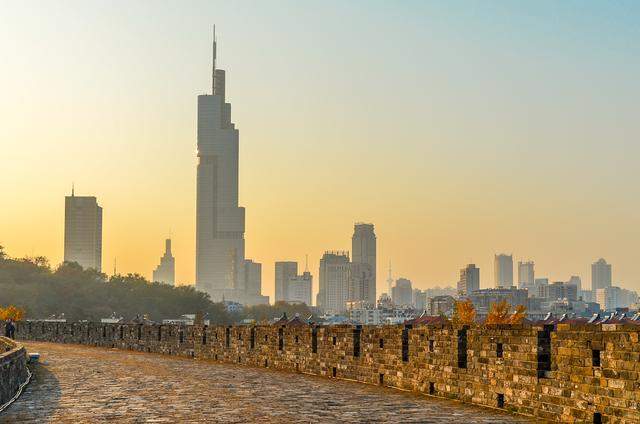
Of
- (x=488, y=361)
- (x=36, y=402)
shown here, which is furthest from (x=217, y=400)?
(x=488, y=361)

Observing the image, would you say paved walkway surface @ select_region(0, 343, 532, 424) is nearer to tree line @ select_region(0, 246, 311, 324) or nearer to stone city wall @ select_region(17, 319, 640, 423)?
stone city wall @ select_region(17, 319, 640, 423)

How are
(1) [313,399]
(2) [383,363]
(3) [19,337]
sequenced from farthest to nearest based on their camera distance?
(3) [19,337] < (2) [383,363] < (1) [313,399]

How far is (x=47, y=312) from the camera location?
15575 centimetres

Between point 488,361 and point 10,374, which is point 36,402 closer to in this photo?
point 10,374

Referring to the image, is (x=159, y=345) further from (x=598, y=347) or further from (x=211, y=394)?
(x=598, y=347)

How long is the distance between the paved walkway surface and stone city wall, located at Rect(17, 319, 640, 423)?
0.55 meters

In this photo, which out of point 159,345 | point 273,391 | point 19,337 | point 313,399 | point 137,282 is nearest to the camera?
point 313,399

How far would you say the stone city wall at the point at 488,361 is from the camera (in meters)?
13.8

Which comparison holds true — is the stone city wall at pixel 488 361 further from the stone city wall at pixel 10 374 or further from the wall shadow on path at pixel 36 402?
the stone city wall at pixel 10 374

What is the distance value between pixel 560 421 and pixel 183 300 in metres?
187

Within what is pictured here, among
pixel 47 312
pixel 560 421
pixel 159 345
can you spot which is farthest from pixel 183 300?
pixel 560 421

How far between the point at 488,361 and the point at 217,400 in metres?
5.08

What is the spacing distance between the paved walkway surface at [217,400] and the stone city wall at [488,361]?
1.81ft

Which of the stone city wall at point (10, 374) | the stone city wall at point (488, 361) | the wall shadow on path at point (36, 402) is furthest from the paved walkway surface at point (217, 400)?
the stone city wall at point (488, 361)
